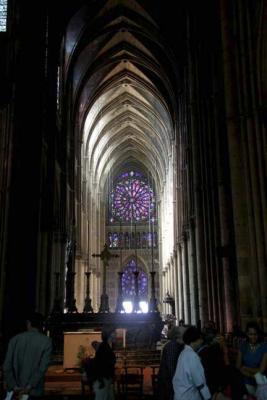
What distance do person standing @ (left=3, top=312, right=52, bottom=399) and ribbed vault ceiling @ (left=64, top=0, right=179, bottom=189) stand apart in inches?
950

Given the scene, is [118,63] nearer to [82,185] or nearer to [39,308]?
[82,185]

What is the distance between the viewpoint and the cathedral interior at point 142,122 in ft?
38.2

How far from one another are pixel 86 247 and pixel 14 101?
21157mm

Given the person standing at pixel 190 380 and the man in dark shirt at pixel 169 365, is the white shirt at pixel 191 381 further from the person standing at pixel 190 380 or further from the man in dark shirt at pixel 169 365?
the man in dark shirt at pixel 169 365

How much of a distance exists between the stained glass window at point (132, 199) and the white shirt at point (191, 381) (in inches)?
1705

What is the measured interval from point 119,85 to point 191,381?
32899mm

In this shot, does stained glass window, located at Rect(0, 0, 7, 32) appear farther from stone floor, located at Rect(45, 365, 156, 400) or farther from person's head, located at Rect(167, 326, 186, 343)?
person's head, located at Rect(167, 326, 186, 343)

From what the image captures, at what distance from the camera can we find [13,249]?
54.2 ft

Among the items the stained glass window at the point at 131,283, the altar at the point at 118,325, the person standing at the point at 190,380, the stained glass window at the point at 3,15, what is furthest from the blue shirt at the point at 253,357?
the stained glass window at the point at 131,283

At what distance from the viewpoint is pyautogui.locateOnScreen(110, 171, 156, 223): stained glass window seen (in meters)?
48.4

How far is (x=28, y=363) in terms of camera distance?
466 cm

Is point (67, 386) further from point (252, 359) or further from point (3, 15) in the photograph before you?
point (3, 15)

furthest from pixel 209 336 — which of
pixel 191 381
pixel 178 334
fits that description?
pixel 191 381

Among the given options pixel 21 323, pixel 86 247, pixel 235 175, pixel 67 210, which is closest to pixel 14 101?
pixel 21 323
